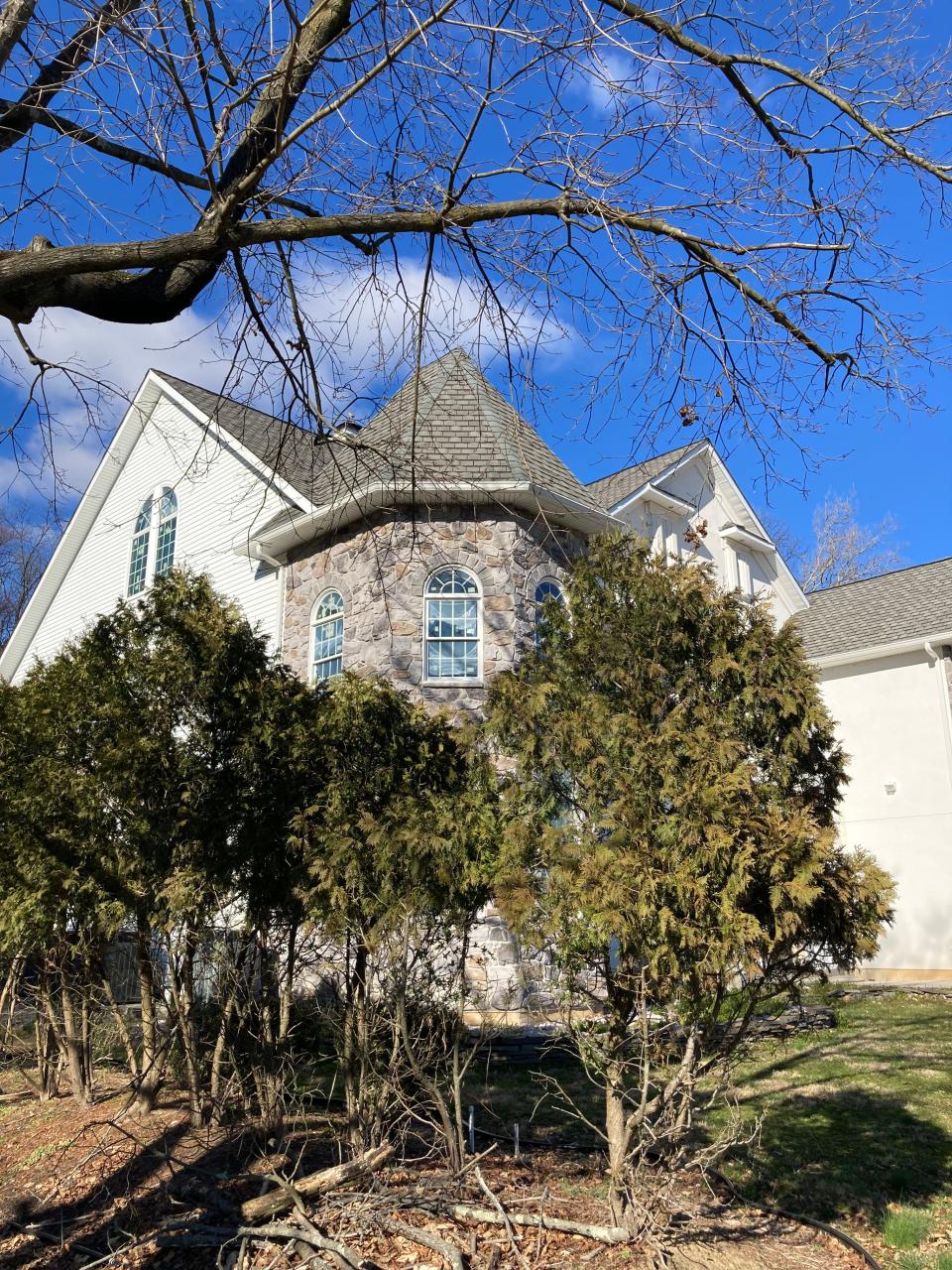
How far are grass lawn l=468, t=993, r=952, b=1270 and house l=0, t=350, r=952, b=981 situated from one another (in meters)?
2.96

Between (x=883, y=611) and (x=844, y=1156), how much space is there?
14.1 m

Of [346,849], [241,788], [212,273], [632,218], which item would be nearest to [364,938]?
[346,849]

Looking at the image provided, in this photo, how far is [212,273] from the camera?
172 inches

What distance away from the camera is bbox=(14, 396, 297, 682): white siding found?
563 inches

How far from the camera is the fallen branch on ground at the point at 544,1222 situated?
4602 millimetres

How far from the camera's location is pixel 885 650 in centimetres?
1745

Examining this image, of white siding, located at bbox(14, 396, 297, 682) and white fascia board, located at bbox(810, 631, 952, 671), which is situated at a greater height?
white siding, located at bbox(14, 396, 297, 682)

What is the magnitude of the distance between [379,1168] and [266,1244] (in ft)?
2.19

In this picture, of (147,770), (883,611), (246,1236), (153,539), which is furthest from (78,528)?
(246,1236)

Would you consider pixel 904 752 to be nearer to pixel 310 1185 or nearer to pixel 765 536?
pixel 765 536

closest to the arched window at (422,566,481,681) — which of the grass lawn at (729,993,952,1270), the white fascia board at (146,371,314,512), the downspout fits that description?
the white fascia board at (146,371,314,512)

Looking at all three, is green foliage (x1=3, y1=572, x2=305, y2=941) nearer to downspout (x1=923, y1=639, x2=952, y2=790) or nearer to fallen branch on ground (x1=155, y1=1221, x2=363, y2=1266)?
fallen branch on ground (x1=155, y1=1221, x2=363, y2=1266)


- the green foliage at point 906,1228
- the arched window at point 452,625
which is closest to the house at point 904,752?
the arched window at point 452,625

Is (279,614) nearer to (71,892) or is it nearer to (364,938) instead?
(71,892)
